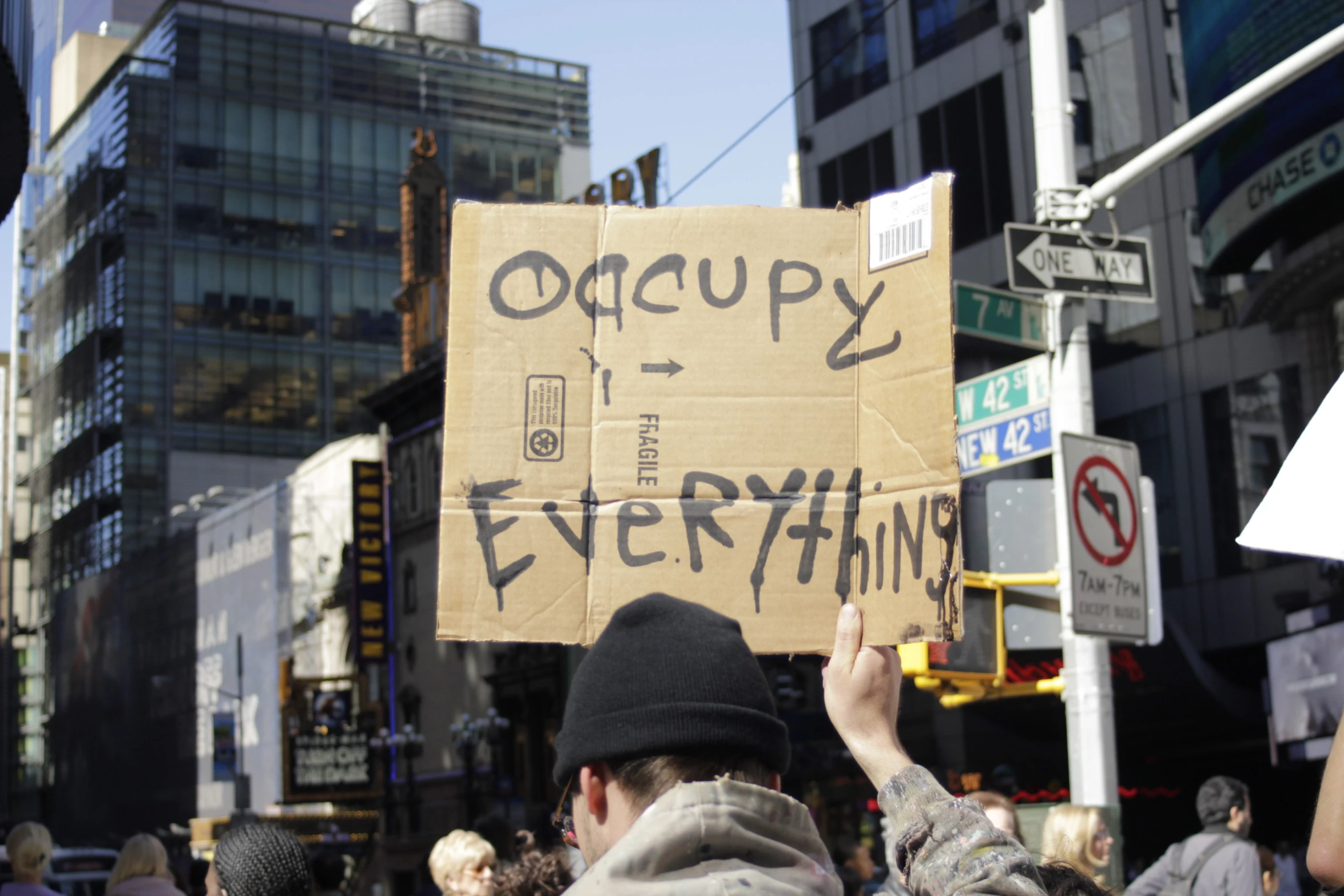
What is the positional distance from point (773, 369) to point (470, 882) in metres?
4.38

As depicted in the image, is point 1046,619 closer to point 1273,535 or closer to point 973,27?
point 1273,535

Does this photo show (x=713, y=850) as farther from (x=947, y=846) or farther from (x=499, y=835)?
(x=499, y=835)

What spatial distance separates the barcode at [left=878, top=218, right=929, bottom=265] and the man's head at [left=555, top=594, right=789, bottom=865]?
1619mm

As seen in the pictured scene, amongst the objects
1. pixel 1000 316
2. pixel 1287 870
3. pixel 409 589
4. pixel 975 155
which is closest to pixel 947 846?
pixel 1000 316

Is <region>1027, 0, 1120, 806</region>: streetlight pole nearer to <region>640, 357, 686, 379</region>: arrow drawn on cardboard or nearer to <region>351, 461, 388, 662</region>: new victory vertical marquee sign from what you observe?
<region>640, 357, 686, 379</region>: arrow drawn on cardboard

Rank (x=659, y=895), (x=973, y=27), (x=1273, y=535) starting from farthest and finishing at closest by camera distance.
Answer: (x=973, y=27) < (x=1273, y=535) < (x=659, y=895)

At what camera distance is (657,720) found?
2215mm

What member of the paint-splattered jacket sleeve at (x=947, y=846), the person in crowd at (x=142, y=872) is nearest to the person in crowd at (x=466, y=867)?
the person in crowd at (x=142, y=872)

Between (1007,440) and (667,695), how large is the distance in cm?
798

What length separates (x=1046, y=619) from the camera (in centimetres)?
977

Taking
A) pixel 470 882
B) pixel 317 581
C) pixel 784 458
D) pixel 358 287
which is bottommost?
pixel 470 882

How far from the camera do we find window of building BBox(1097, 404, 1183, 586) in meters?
26.0

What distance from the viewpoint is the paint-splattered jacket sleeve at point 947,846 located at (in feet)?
7.88

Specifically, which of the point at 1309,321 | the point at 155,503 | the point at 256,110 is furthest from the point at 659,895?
the point at 256,110
